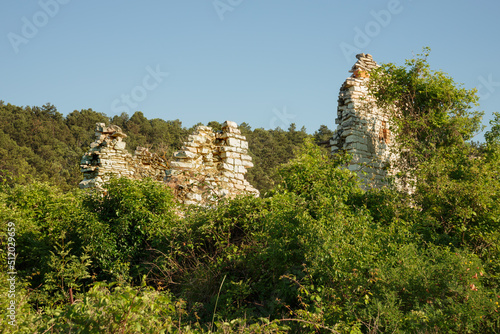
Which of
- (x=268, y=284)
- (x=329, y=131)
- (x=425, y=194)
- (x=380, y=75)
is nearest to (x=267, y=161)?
(x=329, y=131)

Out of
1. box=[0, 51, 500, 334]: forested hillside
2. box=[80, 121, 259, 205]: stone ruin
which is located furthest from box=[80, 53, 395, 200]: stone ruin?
box=[0, 51, 500, 334]: forested hillside

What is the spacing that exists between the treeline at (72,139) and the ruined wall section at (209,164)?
1570 cm

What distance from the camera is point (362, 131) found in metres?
10.9

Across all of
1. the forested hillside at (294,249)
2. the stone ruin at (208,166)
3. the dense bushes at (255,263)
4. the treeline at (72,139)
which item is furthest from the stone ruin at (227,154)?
the treeline at (72,139)

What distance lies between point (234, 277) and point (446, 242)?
11.3ft

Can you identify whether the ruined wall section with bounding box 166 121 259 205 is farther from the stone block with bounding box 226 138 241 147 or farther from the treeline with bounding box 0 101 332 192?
the treeline with bounding box 0 101 332 192

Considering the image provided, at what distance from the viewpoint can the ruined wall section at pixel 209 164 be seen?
365 inches

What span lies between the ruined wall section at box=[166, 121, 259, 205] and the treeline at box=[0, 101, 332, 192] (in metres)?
15.7

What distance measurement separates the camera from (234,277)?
5863mm

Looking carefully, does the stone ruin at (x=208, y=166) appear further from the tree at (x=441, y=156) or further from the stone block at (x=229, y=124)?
the tree at (x=441, y=156)

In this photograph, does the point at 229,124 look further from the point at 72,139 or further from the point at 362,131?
the point at 72,139

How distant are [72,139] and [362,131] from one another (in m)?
28.7

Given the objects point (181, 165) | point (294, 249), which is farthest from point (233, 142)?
point (294, 249)

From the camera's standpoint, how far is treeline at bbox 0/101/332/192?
2752 cm
